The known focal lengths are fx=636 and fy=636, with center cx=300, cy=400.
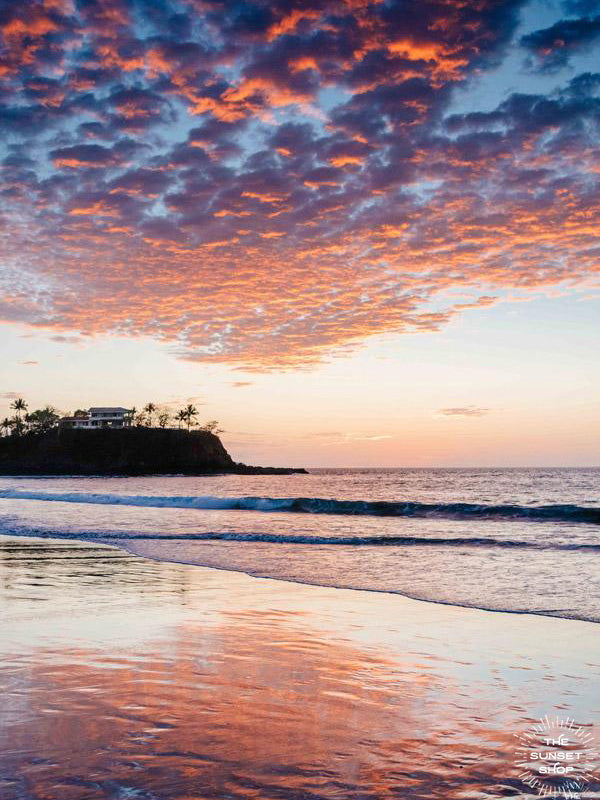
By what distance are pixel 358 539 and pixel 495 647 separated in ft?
44.6

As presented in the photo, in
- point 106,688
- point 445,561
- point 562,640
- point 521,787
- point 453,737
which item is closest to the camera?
point 521,787

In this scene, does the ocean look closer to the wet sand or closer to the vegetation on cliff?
the wet sand

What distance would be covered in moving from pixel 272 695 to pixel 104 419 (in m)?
185

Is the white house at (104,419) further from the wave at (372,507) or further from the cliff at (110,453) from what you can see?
the wave at (372,507)

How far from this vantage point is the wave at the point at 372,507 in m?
30.5

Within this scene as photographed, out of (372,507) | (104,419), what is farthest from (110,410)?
(372,507)

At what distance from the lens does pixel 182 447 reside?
152 m

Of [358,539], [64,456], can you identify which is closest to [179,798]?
[358,539]

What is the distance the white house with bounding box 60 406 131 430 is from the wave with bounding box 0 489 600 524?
464ft

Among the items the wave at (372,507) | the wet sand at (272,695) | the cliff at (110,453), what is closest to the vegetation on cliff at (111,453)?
the cliff at (110,453)

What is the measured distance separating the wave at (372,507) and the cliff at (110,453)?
102m

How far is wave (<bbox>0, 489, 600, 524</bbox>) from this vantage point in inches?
1200

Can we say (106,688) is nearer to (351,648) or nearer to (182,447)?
(351,648)

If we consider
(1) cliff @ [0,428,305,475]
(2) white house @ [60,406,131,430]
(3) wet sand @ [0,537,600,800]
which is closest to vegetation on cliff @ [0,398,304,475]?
(1) cliff @ [0,428,305,475]
